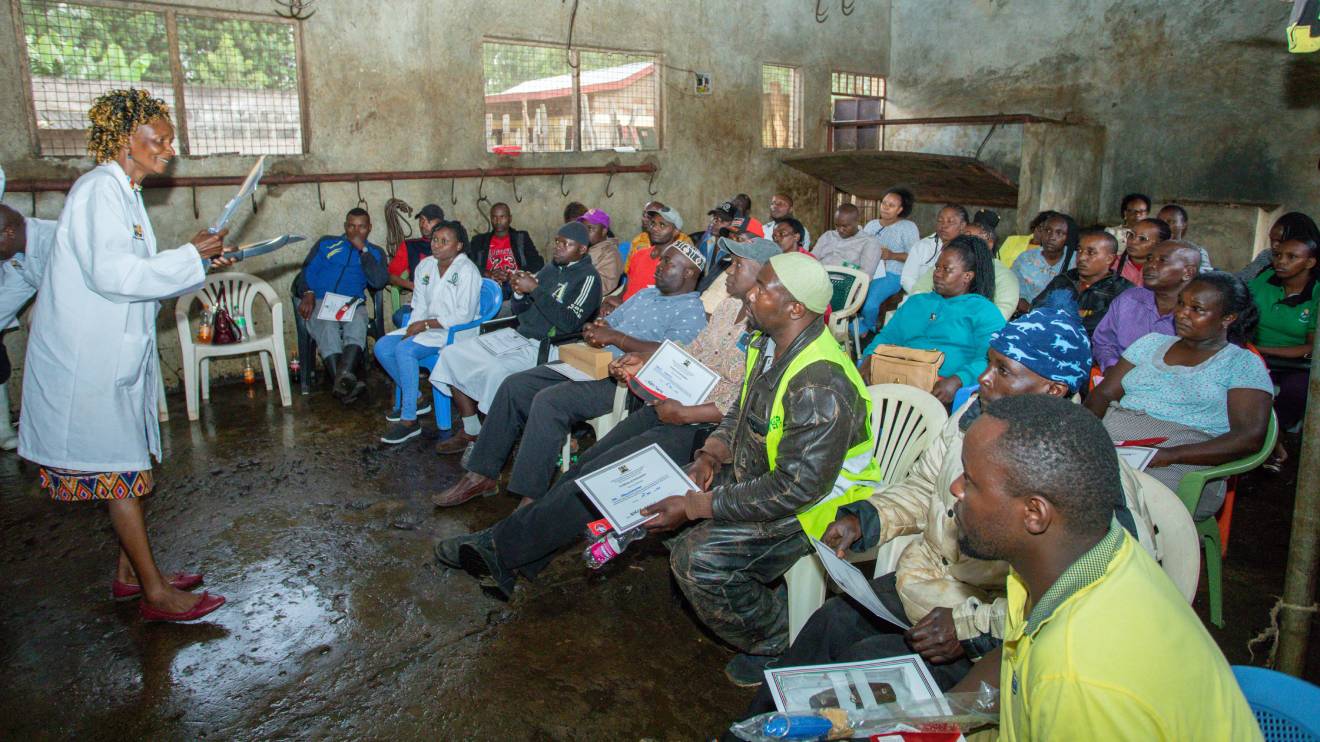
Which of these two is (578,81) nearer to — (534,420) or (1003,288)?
(1003,288)

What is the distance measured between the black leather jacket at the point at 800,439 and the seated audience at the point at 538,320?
2367 millimetres

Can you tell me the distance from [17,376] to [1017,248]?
7.76 meters

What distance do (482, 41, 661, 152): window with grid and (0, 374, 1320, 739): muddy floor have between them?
475 centimetres

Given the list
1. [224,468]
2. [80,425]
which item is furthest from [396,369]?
[80,425]

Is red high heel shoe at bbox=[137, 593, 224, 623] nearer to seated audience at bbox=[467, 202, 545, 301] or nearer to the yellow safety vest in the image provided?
the yellow safety vest

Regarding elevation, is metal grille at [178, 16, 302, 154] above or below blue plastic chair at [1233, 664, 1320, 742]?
above

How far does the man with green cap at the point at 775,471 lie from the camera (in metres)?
2.52

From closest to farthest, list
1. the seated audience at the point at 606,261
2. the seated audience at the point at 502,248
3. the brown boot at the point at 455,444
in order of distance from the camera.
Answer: the brown boot at the point at 455,444 < the seated audience at the point at 606,261 < the seated audience at the point at 502,248

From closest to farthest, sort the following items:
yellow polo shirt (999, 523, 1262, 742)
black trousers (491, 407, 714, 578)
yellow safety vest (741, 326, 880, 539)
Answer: yellow polo shirt (999, 523, 1262, 742) → yellow safety vest (741, 326, 880, 539) → black trousers (491, 407, 714, 578)

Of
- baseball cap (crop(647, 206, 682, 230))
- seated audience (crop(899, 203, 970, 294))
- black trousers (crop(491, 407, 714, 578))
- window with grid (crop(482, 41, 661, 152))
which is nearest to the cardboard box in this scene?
black trousers (crop(491, 407, 714, 578))

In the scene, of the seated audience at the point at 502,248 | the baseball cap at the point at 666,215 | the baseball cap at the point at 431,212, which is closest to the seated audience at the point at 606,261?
the baseball cap at the point at 666,215

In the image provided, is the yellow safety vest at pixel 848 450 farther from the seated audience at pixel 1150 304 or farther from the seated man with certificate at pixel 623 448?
the seated audience at pixel 1150 304

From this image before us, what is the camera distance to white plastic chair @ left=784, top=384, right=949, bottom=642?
108 inches

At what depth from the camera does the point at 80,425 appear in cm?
298
